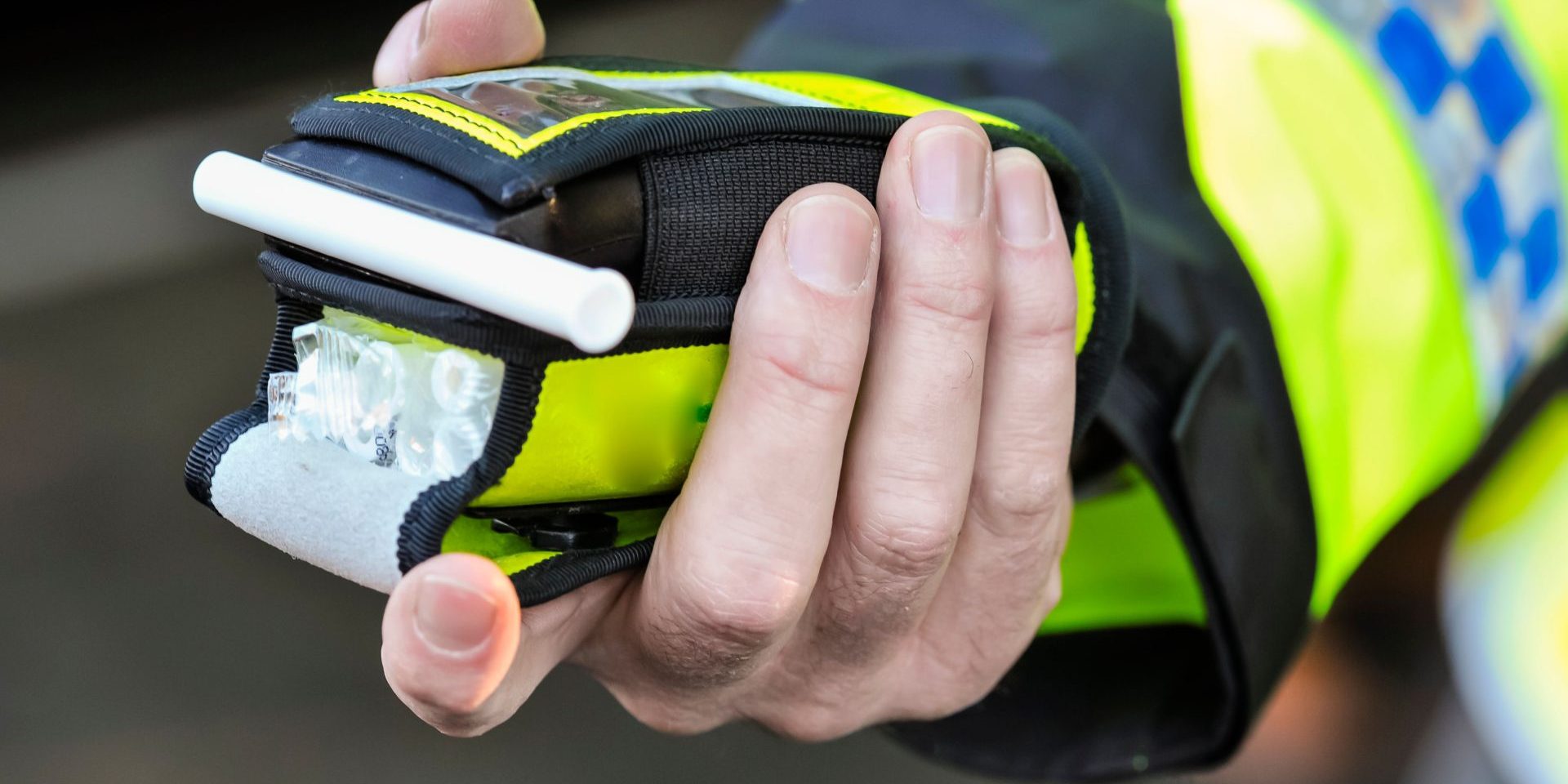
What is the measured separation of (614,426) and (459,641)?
0.08 meters

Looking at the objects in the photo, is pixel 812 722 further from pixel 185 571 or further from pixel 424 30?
pixel 185 571

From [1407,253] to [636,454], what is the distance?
0.42m

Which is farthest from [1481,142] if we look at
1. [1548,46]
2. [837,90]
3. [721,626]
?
[721,626]

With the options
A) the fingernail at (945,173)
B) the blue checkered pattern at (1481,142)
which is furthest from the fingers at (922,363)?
the blue checkered pattern at (1481,142)

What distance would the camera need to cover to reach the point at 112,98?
1758 millimetres

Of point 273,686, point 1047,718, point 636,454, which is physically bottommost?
point 273,686

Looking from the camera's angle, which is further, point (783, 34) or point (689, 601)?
point (783, 34)

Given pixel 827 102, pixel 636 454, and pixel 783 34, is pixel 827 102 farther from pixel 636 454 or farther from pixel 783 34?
pixel 783 34

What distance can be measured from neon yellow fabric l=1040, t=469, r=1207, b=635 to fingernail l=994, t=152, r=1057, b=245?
24cm

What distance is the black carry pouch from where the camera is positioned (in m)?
0.36

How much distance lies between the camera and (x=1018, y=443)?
0.49 m

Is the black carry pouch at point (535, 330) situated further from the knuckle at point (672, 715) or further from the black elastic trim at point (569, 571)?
the knuckle at point (672, 715)

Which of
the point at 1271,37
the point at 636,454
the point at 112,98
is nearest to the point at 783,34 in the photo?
the point at 1271,37

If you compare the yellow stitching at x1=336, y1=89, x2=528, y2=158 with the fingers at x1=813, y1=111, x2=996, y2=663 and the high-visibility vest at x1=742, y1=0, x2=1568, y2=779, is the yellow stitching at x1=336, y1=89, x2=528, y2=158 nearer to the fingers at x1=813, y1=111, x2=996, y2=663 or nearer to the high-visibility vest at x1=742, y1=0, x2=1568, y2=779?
the fingers at x1=813, y1=111, x2=996, y2=663
